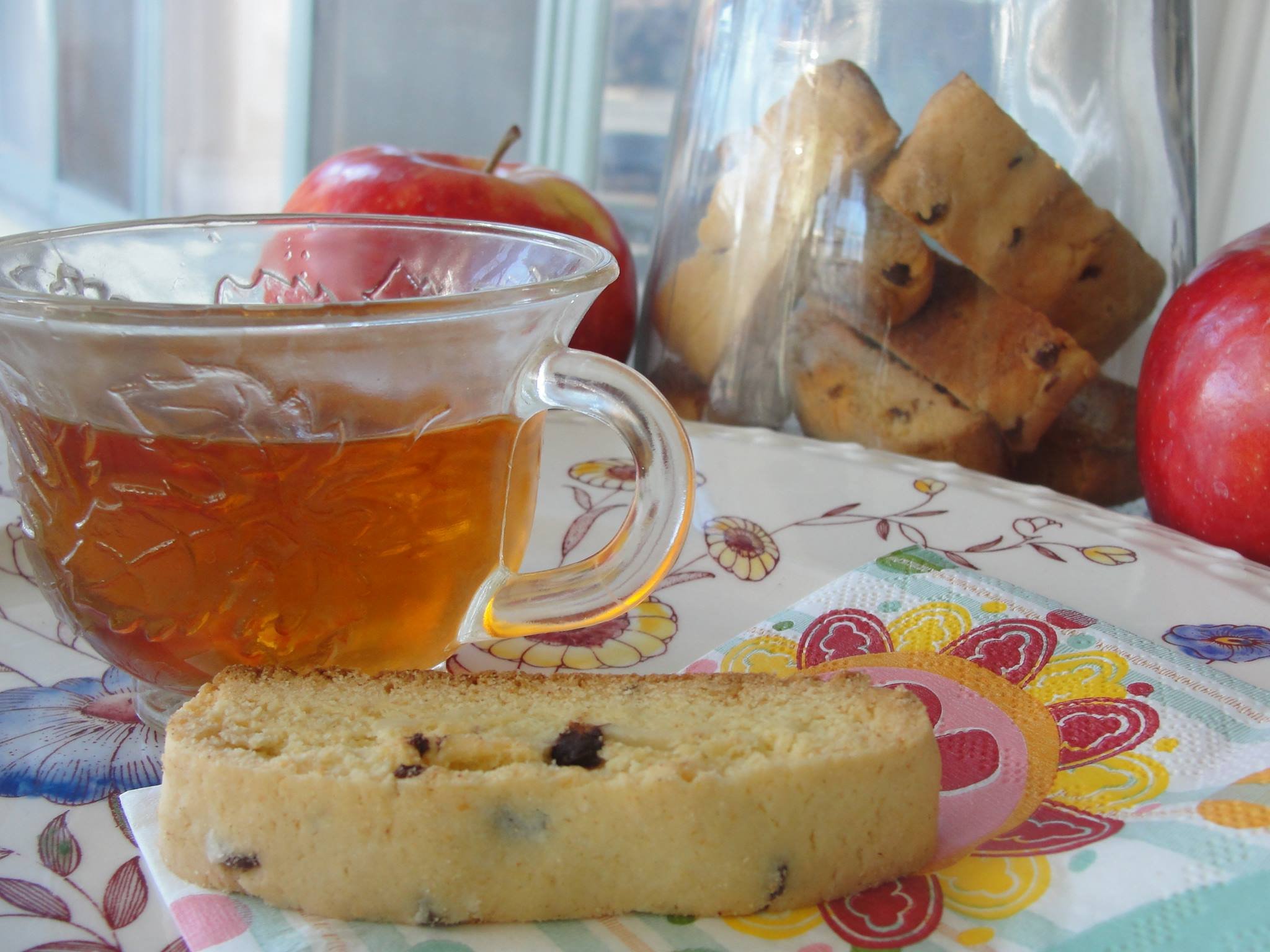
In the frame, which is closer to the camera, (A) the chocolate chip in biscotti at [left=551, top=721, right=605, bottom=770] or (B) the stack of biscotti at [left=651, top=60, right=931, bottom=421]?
(A) the chocolate chip in biscotti at [left=551, top=721, right=605, bottom=770]

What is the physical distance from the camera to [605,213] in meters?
1.68

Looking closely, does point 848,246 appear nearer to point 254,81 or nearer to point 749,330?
point 749,330

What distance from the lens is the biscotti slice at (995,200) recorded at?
1231 mm

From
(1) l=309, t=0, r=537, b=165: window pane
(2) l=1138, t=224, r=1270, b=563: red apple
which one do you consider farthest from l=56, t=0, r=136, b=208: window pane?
(2) l=1138, t=224, r=1270, b=563: red apple

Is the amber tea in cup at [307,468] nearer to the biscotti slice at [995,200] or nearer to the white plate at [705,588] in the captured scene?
the white plate at [705,588]

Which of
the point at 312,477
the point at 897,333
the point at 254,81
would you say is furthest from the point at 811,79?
the point at 254,81

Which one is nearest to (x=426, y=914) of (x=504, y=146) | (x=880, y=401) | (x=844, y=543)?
(x=844, y=543)

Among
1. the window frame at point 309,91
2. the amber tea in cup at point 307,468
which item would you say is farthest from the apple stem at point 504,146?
the amber tea in cup at point 307,468

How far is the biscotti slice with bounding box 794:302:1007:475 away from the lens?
1316 millimetres

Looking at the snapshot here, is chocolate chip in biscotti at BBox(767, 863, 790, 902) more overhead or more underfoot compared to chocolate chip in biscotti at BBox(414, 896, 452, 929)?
more overhead

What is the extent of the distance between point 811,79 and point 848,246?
0.19 meters

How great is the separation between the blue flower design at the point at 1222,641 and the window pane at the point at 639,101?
Result: 1359 mm

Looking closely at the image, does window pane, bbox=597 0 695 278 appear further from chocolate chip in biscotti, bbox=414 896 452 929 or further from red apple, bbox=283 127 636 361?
chocolate chip in biscotti, bbox=414 896 452 929

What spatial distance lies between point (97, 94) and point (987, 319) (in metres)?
2.12
